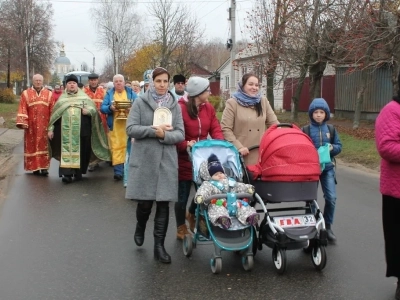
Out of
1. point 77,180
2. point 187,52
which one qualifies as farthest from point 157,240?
point 187,52

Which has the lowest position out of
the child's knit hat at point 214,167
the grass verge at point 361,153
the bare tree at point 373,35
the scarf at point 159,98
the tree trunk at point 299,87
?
the grass verge at point 361,153

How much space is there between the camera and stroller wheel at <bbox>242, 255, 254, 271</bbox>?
198 inches

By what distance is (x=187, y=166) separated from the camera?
5.95 m

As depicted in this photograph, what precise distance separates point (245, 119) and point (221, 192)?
1.17 m

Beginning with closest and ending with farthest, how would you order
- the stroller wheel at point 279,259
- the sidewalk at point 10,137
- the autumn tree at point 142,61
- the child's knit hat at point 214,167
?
1. the stroller wheel at point 279,259
2. the child's knit hat at point 214,167
3. the sidewalk at point 10,137
4. the autumn tree at point 142,61

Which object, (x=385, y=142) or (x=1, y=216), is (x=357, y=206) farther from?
(x=1, y=216)

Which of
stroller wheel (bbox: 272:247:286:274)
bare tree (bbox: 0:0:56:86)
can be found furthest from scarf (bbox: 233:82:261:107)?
bare tree (bbox: 0:0:56:86)

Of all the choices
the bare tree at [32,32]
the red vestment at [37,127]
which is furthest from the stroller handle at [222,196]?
the bare tree at [32,32]

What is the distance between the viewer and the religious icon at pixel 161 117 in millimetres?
5344

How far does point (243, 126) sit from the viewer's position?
596 centimetres

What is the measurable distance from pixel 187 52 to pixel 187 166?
45500 mm

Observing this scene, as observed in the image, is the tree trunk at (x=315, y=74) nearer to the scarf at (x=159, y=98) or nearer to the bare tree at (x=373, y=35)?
the bare tree at (x=373, y=35)

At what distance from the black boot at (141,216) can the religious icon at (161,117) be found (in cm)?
84

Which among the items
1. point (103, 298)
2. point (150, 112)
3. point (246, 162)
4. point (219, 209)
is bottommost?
point (103, 298)
